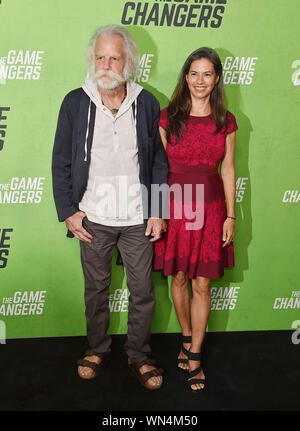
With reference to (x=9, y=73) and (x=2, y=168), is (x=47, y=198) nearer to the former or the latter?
(x=2, y=168)

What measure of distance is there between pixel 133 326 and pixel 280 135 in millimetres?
1433

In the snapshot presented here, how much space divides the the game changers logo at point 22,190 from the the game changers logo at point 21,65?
0.56 m

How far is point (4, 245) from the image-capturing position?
8.20ft

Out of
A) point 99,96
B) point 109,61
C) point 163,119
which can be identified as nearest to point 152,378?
point 163,119

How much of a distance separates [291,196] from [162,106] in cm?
99

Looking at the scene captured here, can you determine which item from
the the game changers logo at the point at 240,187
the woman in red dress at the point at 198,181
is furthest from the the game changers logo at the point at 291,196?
the woman in red dress at the point at 198,181

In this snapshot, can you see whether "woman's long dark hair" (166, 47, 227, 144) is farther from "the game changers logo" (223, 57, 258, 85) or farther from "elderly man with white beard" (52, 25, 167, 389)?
"the game changers logo" (223, 57, 258, 85)

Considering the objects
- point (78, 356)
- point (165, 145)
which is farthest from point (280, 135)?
point (78, 356)

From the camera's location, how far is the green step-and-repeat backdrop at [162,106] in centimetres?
229

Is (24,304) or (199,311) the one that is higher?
(199,311)

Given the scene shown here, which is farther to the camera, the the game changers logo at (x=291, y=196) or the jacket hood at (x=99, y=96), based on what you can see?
the the game changers logo at (x=291, y=196)

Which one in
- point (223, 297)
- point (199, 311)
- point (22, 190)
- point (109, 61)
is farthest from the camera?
point (223, 297)

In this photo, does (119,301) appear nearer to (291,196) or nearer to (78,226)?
(78,226)

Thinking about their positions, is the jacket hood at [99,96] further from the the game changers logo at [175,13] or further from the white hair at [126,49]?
the the game changers logo at [175,13]
